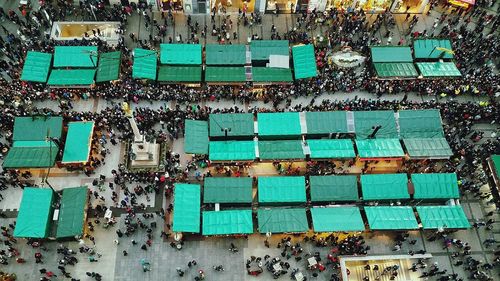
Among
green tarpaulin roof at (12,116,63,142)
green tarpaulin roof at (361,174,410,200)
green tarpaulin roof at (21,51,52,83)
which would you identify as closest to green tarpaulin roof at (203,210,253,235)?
green tarpaulin roof at (361,174,410,200)

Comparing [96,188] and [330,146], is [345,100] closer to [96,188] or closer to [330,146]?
[330,146]

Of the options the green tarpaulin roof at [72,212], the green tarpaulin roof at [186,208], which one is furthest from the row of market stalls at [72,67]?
the green tarpaulin roof at [186,208]

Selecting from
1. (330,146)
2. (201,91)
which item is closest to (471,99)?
(330,146)

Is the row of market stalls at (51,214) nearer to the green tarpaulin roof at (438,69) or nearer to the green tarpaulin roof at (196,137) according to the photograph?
the green tarpaulin roof at (196,137)

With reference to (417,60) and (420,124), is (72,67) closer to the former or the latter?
(420,124)

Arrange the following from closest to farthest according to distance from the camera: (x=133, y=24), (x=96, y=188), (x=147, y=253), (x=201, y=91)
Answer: (x=147, y=253)
(x=96, y=188)
(x=201, y=91)
(x=133, y=24)
